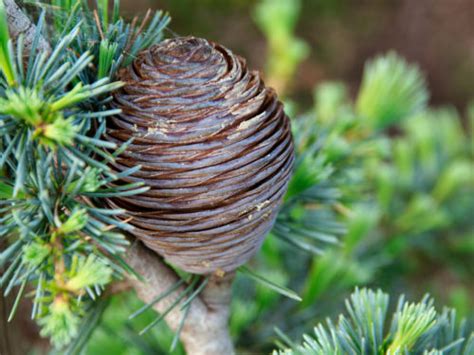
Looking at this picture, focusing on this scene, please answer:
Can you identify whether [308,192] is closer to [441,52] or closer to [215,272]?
[215,272]

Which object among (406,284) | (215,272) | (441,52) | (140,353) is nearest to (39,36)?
(215,272)

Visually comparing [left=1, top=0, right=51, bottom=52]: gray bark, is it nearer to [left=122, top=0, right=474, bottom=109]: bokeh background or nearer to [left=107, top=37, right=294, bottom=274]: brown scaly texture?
[left=107, top=37, right=294, bottom=274]: brown scaly texture

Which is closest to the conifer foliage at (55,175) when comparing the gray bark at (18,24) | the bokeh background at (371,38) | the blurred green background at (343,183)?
the gray bark at (18,24)

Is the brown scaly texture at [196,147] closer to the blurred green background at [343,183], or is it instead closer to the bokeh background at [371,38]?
the blurred green background at [343,183]

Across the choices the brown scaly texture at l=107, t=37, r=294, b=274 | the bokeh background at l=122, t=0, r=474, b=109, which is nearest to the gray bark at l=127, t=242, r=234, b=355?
the brown scaly texture at l=107, t=37, r=294, b=274

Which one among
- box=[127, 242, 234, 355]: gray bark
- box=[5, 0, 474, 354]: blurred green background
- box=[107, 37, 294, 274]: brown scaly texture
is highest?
box=[5, 0, 474, 354]: blurred green background

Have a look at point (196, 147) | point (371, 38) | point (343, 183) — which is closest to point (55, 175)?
point (196, 147)

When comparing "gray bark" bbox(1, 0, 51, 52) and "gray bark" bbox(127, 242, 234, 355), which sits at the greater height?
"gray bark" bbox(1, 0, 51, 52)
